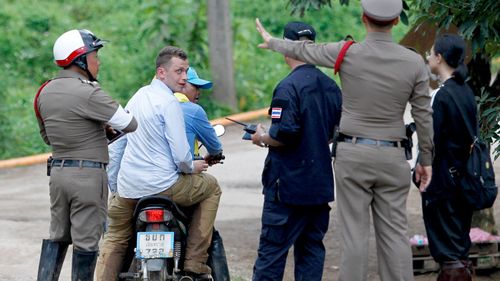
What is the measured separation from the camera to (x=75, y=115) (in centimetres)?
745

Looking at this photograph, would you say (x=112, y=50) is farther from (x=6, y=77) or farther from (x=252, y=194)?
(x=252, y=194)

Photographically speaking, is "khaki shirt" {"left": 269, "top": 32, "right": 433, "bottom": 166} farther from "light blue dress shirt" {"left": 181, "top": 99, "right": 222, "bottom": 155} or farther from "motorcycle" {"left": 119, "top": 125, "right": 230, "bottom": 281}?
"motorcycle" {"left": 119, "top": 125, "right": 230, "bottom": 281}

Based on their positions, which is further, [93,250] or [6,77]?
[6,77]

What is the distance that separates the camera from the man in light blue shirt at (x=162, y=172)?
7.70m

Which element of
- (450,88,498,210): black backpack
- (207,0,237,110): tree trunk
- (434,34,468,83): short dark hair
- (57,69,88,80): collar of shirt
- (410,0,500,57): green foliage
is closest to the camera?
(57,69,88,80): collar of shirt

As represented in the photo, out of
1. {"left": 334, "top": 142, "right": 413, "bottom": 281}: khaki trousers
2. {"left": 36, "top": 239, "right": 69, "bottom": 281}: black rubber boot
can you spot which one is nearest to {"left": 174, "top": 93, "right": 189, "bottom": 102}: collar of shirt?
{"left": 36, "top": 239, "right": 69, "bottom": 281}: black rubber boot

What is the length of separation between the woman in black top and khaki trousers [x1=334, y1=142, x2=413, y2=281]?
678 mm

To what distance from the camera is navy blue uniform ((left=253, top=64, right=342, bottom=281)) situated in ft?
24.6

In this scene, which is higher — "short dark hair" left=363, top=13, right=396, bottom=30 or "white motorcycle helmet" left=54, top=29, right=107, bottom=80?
"short dark hair" left=363, top=13, right=396, bottom=30

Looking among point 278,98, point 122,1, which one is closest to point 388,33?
point 278,98

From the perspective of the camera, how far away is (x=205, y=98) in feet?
59.1

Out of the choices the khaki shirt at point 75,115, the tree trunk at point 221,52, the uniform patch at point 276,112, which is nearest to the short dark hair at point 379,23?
the uniform patch at point 276,112

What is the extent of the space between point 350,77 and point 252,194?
630 centimetres

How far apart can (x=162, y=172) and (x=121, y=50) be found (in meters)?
12.6
